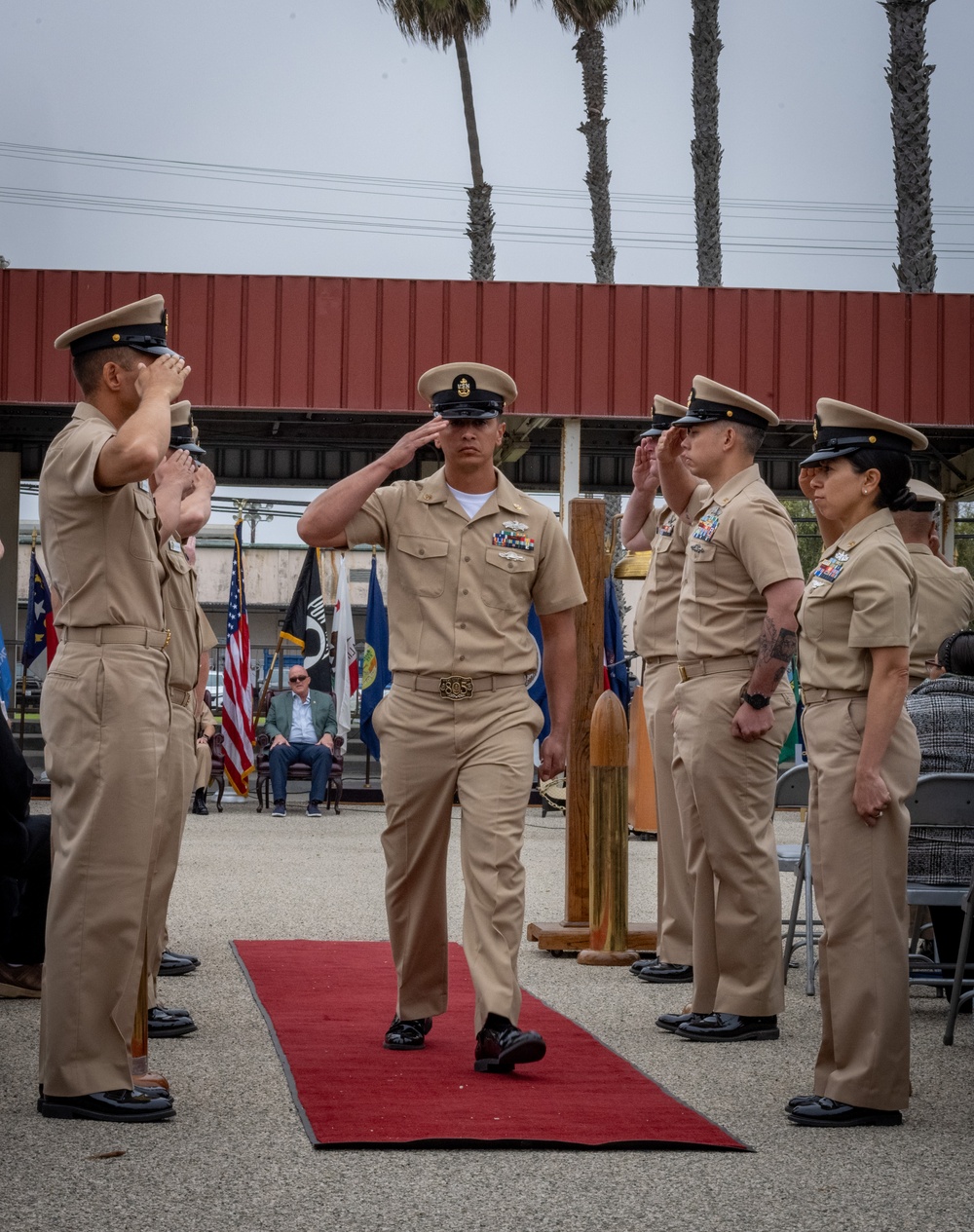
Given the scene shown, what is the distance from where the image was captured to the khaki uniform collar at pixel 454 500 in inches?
211

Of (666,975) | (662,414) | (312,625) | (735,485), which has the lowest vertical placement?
(666,975)

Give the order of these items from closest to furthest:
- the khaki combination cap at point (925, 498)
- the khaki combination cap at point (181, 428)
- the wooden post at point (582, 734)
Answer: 1. the khaki combination cap at point (181, 428)
2. the khaki combination cap at point (925, 498)
3. the wooden post at point (582, 734)

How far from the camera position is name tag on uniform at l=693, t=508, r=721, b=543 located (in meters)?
5.74

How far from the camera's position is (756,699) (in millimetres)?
5504

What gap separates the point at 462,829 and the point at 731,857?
45.2 inches

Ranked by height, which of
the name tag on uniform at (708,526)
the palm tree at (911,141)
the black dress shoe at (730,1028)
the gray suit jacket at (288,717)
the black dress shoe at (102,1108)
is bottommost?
the black dress shoe at (730,1028)

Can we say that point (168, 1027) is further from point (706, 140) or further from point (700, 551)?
point (706, 140)

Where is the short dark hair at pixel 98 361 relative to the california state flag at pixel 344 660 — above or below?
above

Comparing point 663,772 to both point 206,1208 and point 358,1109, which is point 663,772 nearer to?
point 358,1109

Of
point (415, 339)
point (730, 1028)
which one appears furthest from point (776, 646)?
point (415, 339)

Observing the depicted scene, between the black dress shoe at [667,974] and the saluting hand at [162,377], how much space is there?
3564 millimetres

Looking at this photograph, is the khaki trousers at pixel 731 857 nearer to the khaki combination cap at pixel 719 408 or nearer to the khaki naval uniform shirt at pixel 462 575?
the khaki naval uniform shirt at pixel 462 575

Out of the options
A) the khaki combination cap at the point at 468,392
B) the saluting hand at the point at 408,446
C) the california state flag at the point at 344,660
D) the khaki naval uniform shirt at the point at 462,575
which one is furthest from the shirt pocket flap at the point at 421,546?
the california state flag at the point at 344,660

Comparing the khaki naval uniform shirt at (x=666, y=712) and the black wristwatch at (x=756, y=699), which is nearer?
the black wristwatch at (x=756, y=699)
